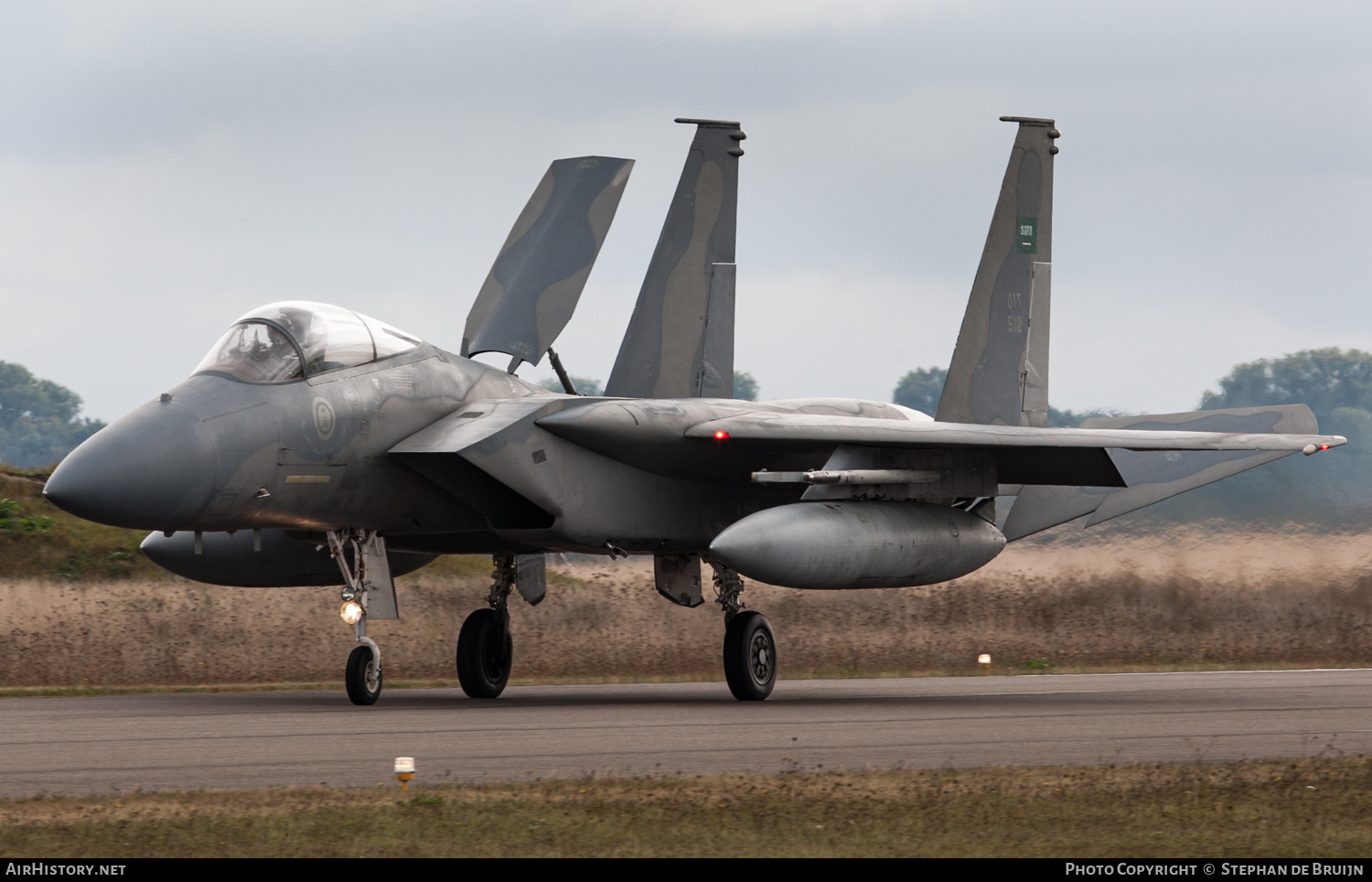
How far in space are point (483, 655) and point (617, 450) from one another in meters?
2.43

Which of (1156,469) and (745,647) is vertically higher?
(1156,469)

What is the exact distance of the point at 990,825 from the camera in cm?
654

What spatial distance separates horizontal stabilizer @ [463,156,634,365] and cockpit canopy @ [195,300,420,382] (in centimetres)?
237

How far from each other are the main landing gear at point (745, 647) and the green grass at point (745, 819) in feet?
19.0

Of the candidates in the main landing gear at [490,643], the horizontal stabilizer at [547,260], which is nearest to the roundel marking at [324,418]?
the horizontal stabilizer at [547,260]

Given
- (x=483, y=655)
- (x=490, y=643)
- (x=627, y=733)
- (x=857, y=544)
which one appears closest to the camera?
(x=627, y=733)

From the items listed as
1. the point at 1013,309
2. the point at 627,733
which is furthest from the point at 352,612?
the point at 1013,309

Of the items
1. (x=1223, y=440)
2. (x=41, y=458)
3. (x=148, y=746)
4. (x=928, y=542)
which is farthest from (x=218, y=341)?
(x=41, y=458)

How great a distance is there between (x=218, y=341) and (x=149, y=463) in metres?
1.62

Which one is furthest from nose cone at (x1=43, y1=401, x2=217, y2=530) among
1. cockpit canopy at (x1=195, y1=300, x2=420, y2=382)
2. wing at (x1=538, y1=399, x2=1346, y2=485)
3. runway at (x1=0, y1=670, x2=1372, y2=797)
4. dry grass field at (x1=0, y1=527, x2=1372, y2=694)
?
dry grass field at (x1=0, y1=527, x2=1372, y2=694)

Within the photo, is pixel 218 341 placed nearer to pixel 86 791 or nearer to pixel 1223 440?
pixel 86 791

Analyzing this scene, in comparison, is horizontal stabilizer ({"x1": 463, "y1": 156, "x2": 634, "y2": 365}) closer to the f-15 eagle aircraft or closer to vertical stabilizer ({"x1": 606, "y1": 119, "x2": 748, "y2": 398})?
the f-15 eagle aircraft

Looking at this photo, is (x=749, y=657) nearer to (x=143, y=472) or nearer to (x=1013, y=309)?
(x=1013, y=309)

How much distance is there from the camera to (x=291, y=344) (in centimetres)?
1156
